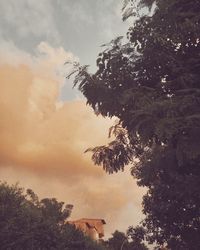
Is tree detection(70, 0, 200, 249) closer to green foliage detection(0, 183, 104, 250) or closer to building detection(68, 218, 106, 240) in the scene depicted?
green foliage detection(0, 183, 104, 250)

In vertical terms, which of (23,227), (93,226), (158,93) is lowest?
(158,93)

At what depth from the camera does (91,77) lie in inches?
674

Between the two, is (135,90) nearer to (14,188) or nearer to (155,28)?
(155,28)

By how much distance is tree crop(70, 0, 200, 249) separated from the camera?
13992 mm

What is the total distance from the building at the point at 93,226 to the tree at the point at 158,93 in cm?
8343

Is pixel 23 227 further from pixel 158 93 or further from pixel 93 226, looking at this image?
pixel 93 226

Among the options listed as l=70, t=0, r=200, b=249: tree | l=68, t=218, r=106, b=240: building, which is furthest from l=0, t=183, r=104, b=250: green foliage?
l=68, t=218, r=106, b=240: building

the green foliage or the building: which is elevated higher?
the building

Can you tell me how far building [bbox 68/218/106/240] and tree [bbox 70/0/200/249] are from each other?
83.4 meters

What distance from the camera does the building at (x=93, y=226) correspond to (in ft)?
343

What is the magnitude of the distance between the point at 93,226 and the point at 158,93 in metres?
96.7

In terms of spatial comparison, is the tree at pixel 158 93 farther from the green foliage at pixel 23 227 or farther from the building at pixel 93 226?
the building at pixel 93 226

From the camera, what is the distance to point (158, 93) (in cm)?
1616

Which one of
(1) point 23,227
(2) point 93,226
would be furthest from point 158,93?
(2) point 93,226
